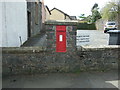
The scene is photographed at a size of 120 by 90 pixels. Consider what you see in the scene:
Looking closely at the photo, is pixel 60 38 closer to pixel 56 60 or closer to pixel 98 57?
pixel 56 60

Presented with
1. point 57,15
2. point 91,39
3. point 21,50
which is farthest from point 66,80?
point 57,15

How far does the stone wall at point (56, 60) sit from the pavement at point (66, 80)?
0.19 metres

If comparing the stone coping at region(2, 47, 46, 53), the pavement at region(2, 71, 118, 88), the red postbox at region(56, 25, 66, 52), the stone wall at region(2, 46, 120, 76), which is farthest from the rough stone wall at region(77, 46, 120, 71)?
the stone coping at region(2, 47, 46, 53)

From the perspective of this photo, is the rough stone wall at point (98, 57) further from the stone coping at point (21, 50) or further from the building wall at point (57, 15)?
the building wall at point (57, 15)

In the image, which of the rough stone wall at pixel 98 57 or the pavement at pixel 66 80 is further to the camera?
the rough stone wall at pixel 98 57

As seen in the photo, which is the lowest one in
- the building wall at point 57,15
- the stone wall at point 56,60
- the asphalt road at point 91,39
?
the stone wall at point 56,60

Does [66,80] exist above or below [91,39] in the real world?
below

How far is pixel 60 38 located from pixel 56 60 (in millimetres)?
694

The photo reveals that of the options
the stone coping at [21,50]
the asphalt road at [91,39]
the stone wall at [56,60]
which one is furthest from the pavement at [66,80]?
the asphalt road at [91,39]

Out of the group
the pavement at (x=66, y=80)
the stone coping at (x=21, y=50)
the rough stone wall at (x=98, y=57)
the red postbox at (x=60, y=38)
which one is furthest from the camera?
the rough stone wall at (x=98, y=57)

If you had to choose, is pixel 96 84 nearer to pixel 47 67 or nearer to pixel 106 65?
pixel 106 65

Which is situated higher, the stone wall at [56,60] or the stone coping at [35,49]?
the stone coping at [35,49]

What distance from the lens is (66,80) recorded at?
3.84 m

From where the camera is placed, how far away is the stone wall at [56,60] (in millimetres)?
4094
